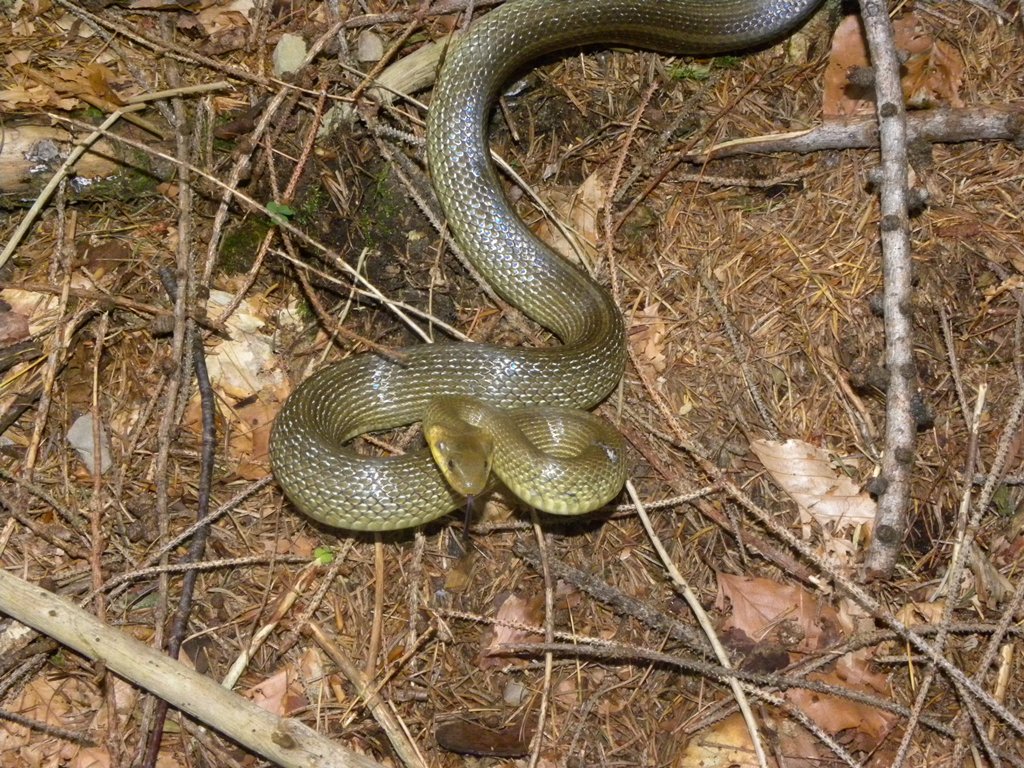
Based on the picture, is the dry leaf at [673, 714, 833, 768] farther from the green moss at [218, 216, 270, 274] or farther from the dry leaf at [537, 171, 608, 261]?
the green moss at [218, 216, 270, 274]

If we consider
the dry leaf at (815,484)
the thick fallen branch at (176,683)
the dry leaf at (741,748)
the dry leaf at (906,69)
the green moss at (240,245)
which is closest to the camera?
the thick fallen branch at (176,683)

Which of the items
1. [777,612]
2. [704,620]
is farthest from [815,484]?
[704,620]

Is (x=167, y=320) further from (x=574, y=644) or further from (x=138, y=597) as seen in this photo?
(x=574, y=644)

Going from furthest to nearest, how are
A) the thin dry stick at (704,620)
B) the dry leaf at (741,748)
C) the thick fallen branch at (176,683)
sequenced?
the dry leaf at (741,748)
the thin dry stick at (704,620)
the thick fallen branch at (176,683)

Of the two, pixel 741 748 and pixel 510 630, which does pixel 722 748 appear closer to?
pixel 741 748

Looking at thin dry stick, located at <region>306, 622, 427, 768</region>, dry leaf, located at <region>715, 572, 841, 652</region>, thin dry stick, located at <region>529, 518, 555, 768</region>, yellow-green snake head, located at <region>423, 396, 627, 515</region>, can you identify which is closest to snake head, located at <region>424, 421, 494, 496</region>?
yellow-green snake head, located at <region>423, 396, 627, 515</region>

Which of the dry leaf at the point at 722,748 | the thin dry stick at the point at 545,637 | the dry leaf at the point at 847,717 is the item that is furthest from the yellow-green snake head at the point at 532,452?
the dry leaf at the point at 847,717

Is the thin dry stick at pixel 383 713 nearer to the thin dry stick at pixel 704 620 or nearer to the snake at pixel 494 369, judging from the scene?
the snake at pixel 494 369
